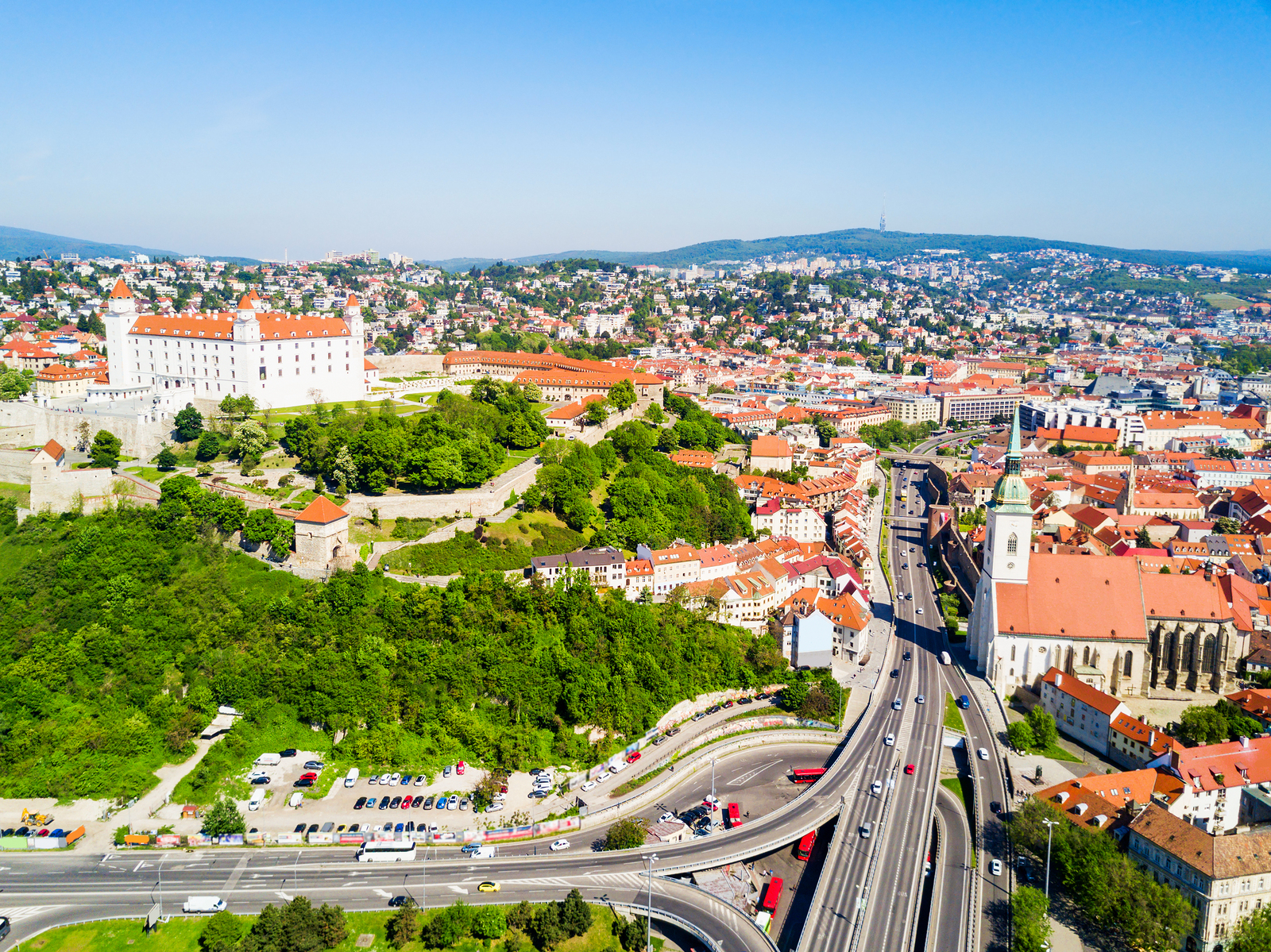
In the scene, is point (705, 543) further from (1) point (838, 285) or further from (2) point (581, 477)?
(1) point (838, 285)

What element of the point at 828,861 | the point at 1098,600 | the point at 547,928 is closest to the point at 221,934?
the point at 547,928

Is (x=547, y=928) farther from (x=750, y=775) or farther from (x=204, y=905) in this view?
(x=750, y=775)

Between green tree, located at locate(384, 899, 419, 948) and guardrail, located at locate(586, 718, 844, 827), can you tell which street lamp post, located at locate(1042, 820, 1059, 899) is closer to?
guardrail, located at locate(586, 718, 844, 827)

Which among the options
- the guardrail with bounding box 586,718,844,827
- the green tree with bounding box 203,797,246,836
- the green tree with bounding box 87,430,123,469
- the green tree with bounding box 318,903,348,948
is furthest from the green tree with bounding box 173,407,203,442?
the green tree with bounding box 318,903,348,948

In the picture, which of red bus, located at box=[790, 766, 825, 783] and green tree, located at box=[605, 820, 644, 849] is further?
red bus, located at box=[790, 766, 825, 783]

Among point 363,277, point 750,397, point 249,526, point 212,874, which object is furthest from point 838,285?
point 212,874

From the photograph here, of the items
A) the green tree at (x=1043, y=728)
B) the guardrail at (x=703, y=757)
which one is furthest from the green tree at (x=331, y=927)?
the green tree at (x=1043, y=728)
